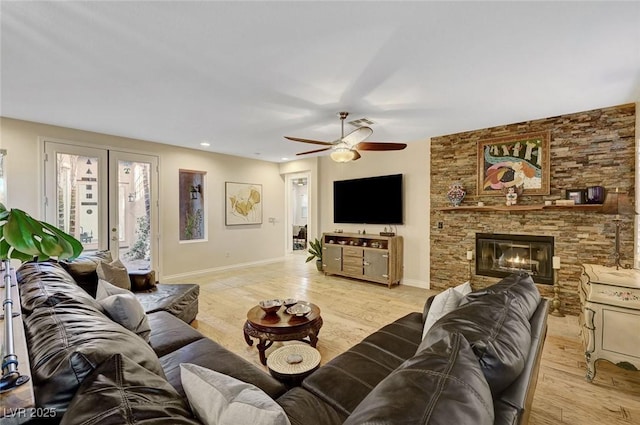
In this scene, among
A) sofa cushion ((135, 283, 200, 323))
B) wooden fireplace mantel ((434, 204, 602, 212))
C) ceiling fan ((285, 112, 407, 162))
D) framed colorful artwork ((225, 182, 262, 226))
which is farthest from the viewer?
framed colorful artwork ((225, 182, 262, 226))

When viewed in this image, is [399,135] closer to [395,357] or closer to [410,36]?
[410,36]

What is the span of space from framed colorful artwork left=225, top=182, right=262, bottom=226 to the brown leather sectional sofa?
4.36 meters

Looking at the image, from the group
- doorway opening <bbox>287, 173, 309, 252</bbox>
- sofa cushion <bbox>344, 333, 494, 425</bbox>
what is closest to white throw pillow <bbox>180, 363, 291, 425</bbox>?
sofa cushion <bbox>344, 333, 494, 425</bbox>

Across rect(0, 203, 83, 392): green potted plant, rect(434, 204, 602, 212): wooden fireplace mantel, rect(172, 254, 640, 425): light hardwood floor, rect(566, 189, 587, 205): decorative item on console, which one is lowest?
rect(172, 254, 640, 425): light hardwood floor

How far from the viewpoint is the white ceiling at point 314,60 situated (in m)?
1.74

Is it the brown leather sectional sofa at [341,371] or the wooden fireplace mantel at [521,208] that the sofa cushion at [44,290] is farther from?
the wooden fireplace mantel at [521,208]

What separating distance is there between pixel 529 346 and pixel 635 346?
66.3 inches

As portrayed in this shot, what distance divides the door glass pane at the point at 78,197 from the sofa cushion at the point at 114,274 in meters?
1.87

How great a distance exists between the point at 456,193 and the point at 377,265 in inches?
66.9

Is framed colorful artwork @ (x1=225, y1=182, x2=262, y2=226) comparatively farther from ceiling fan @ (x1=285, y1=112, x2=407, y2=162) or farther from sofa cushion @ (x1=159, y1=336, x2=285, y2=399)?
sofa cushion @ (x1=159, y1=336, x2=285, y2=399)

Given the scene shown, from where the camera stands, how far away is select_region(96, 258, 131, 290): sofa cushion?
8.88ft

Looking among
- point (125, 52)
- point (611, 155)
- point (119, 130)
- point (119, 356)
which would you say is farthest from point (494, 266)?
point (119, 130)

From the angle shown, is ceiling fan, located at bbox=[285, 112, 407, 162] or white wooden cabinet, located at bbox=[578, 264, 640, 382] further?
ceiling fan, located at bbox=[285, 112, 407, 162]

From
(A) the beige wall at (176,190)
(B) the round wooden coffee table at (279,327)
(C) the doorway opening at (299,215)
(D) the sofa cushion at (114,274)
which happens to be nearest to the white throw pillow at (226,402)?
(B) the round wooden coffee table at (279,327)
